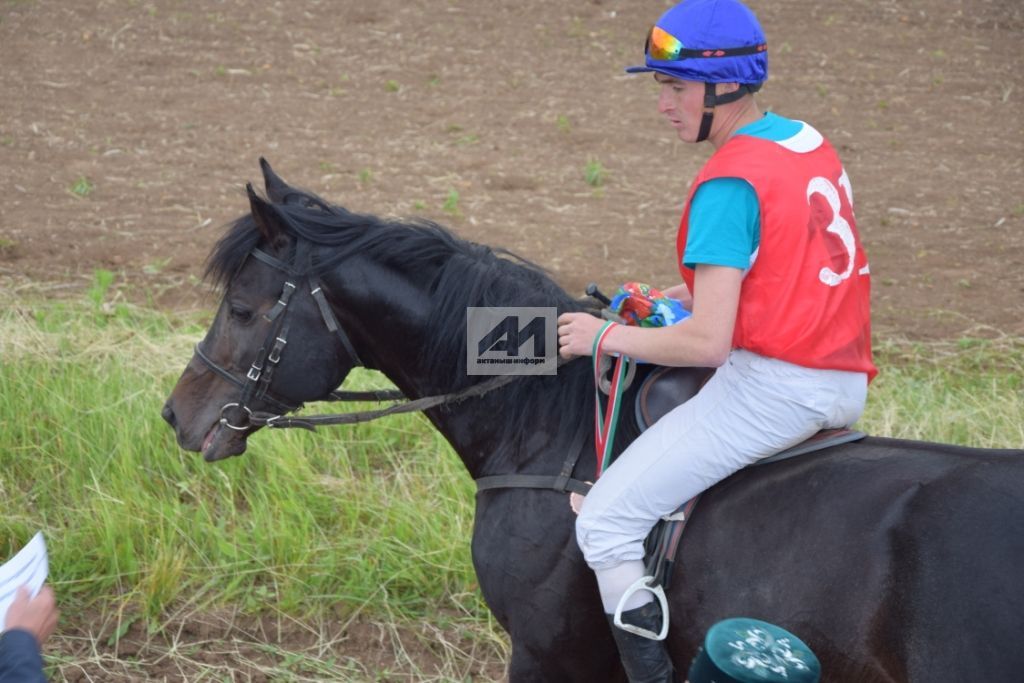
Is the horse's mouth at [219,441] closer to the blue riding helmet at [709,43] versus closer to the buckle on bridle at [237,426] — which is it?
the buckle on bridle at [237,426]

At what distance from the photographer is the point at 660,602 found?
3.13 meters

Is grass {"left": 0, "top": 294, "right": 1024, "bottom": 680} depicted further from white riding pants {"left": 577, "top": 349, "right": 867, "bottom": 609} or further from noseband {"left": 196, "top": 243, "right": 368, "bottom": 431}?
white riding pants {"left": 577, "top": 349, "right": 867, "bottom": 609}

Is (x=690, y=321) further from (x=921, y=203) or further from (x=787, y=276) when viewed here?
(x=921, y=203)

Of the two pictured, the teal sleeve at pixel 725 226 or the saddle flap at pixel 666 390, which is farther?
the saddle flap at pixel 666 390

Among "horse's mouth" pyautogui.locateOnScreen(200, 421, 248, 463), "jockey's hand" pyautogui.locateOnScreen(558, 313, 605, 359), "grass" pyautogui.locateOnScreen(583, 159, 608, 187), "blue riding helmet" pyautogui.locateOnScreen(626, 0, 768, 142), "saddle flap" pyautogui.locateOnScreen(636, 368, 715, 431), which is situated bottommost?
"grass" pyautogui.locateOnScreen(583, 159, 608, 187)

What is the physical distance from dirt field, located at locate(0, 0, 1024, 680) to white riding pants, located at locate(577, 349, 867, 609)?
5.27 meters

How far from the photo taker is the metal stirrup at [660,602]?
3.10 m

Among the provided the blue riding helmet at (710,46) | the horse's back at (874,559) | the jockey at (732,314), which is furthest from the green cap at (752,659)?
the blue riding helmet at (710,46)

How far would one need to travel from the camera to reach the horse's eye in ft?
11.8

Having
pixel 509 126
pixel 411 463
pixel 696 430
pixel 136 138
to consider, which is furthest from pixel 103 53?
pixel 696 430

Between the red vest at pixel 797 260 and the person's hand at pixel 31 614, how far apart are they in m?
1.86

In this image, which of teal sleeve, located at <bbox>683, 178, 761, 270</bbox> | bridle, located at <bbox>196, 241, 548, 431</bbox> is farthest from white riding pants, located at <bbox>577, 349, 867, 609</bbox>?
bridle, located at <bbox>196, 241, 548, 431</bbox>

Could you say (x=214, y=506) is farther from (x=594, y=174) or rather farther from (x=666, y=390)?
(x=594, y=174)

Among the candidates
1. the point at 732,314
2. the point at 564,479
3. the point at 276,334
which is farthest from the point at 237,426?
the point at 732,314
